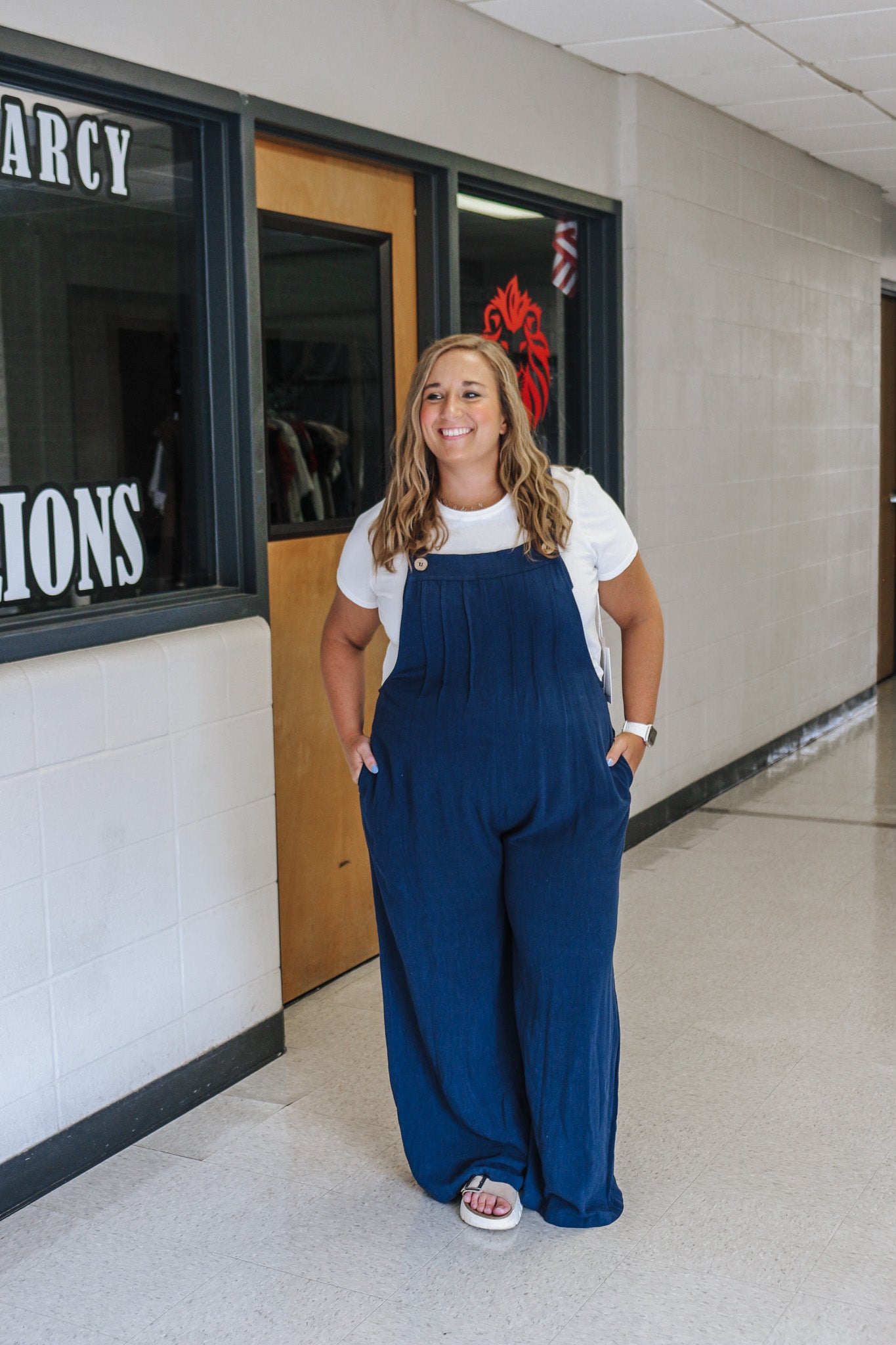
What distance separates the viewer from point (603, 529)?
93.8 inches

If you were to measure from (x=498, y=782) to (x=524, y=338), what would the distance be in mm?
2392

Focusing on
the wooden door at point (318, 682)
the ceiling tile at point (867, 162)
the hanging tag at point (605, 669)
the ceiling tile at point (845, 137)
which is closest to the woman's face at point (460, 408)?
the hanging tag at point (605, 669)

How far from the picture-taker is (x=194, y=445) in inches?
120

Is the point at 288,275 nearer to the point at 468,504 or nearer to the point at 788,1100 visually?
the point at 468,504

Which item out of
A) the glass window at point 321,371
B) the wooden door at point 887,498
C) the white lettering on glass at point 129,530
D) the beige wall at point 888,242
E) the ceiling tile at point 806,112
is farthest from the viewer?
the wooden door at point 887,498

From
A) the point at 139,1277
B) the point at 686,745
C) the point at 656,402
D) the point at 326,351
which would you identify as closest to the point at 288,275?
the point at 326,351

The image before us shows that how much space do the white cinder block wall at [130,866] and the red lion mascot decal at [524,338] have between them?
1564 millimetres

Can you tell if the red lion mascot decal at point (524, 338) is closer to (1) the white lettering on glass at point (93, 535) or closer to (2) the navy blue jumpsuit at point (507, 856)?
(1) the white lettering on glass at point (93, 535)

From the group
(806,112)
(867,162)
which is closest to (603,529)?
(806,112)

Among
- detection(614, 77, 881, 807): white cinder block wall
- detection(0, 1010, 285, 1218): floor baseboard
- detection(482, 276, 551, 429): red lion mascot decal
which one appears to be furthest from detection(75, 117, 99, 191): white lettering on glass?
detection(614, 77, 881, 807): white cinder block wall

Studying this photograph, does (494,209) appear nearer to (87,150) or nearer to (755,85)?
(755,85)

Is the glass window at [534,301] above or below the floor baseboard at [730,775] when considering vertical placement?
above

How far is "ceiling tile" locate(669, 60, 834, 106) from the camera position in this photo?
4.59 metres

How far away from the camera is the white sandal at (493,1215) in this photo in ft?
7.84
